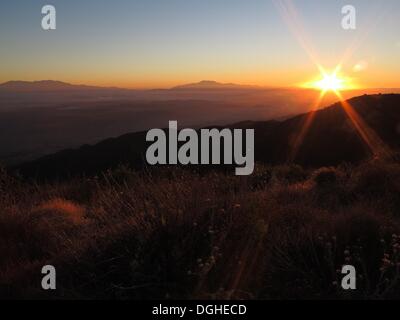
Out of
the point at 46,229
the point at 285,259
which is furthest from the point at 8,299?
the point at 285,259

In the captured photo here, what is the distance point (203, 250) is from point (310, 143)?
38.5m

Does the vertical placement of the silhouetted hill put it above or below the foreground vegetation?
below

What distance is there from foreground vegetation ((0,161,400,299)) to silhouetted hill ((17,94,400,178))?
28.4m

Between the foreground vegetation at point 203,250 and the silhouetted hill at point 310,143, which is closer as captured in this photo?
the foreground vegetation at point 203,250

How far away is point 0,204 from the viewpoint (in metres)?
7.23

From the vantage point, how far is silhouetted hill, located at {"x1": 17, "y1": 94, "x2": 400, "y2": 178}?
38.2 m

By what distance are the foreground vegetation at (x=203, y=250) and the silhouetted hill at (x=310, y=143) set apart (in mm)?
28436

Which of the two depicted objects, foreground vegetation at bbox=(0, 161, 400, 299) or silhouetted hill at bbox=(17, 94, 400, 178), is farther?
silhouetted hill at bbox=(17, 94, 400, 178)

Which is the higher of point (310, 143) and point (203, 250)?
point (203, 250)

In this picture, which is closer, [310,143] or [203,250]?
[203,250]

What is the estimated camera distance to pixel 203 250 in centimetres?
516

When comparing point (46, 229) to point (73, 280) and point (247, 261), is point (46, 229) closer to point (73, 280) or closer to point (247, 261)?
point (73, 280)

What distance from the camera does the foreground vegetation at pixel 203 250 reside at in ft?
15.6

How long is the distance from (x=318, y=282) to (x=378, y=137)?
37856 mm
